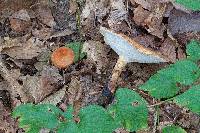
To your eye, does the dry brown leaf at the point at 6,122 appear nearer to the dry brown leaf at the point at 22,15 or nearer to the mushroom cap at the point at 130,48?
the dry brown leaf at the point at 22,15

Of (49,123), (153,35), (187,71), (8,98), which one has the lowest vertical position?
(8,98)

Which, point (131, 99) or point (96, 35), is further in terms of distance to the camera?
point (96, 35)

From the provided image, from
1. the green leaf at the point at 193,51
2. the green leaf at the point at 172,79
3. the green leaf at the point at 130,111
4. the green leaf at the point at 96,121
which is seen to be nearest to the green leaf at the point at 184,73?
the green leaf at the point at 172,79

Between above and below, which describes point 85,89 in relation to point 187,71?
below

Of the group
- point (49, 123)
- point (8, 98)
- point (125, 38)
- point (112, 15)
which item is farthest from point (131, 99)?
point (112, 15)

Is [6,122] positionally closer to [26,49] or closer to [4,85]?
[4,85]

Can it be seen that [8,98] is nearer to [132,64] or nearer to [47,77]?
[47,77]
